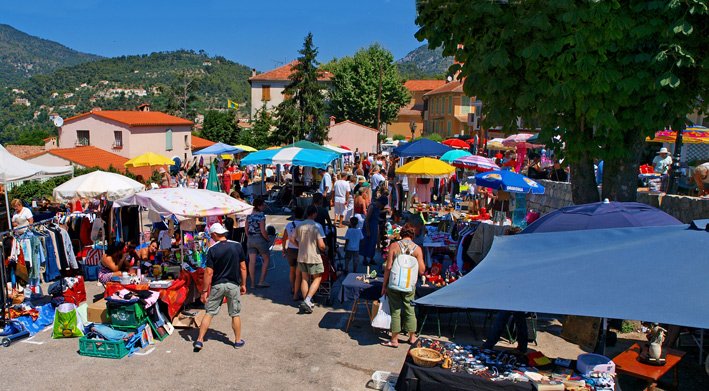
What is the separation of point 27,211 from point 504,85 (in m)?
9.07

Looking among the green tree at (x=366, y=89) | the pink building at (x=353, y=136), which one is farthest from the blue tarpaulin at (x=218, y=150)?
the green tree at (x=366, y=89)

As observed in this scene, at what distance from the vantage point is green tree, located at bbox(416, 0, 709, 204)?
639cm

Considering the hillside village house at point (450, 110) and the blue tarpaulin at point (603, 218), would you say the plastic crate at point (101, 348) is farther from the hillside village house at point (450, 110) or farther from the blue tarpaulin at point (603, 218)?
the hillside village house at point (450, 110)

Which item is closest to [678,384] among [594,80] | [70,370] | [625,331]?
[625,331]

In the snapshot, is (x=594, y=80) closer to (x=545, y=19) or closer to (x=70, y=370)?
(x=545, y=19)

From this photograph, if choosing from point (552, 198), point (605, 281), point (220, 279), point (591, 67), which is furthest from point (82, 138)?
point (605, 281)

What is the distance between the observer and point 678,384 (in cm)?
584

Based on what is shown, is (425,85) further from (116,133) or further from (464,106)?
(116,133)

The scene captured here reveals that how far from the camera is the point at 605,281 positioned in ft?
12.1

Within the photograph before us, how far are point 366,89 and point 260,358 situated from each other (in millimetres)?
43856

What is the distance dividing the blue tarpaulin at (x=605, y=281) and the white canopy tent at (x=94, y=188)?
26.4ft

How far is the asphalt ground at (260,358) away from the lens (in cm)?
581

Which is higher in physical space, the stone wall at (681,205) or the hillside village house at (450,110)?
the hillside village house at (450,110)

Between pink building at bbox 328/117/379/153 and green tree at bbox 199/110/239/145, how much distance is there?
12591 millimetres
